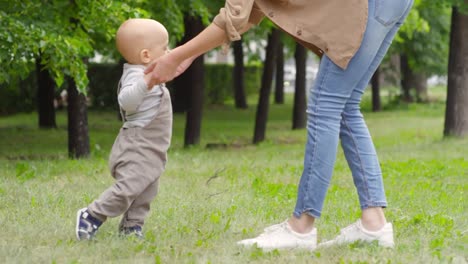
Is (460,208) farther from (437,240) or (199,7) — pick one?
(199,7)

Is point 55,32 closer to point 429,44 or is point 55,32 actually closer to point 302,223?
point 302,223

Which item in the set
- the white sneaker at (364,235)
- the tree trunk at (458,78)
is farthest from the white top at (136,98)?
the tree trunk at (458,78)

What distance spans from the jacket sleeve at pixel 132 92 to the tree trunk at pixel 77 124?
1043 cm

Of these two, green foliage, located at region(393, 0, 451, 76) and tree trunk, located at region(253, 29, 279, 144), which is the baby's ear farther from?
green foliage, located at region(393, 0, 451, 76)

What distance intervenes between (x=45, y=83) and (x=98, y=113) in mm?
7784

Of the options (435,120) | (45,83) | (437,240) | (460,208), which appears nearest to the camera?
(437,240)

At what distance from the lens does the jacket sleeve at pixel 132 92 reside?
4918 mm

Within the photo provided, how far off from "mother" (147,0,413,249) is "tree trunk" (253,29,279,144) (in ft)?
55.9

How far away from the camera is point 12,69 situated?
A: 1125cm

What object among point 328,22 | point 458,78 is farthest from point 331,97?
point 458,78

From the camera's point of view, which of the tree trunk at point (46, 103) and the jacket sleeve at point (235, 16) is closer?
the jacket sleeve at point (235, 16)

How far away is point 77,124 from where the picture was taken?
1558cm

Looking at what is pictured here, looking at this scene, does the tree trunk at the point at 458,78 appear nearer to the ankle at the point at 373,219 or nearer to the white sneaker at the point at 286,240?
the ankle at the point at 373,219

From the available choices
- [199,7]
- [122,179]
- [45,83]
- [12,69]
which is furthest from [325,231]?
[45,83]
